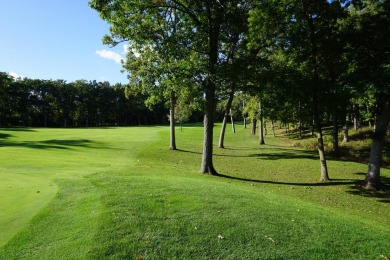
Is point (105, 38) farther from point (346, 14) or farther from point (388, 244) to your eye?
point (388, 244)

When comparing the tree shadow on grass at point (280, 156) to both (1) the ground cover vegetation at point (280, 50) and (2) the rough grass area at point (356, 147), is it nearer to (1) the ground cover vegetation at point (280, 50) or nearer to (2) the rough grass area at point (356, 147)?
(2) the rough grass area at point (356, 147)

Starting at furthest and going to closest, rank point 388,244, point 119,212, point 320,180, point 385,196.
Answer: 1. point 320,180
2. point 385,196
3. point 119,212
4. point 388,244

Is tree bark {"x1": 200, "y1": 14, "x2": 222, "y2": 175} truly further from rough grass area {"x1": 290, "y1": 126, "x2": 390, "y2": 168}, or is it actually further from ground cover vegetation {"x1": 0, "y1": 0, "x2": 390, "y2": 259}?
rough grass area {"x1": 290, "y1": 126, "x2": 390, "y2": 168}

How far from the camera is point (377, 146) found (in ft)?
53.9

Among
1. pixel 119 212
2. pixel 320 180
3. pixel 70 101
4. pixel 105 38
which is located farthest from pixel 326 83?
pixel 70 101

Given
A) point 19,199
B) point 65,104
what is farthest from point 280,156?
point 65,104

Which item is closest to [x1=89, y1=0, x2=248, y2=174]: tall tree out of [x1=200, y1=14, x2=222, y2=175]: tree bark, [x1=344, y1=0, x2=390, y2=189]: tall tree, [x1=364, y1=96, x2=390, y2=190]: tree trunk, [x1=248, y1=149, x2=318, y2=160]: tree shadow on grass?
[x1=200, y1=14, x2=222, y2=175]: tree bark

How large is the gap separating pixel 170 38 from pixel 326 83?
861cm

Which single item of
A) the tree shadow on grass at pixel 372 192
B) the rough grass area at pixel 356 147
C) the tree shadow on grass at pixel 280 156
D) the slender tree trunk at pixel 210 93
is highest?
the slender tree trunk at pixel 210 93

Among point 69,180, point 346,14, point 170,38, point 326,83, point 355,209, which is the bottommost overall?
point 355,209

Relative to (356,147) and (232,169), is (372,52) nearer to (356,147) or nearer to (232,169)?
(232,169)

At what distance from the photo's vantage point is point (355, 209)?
13383 millimetres

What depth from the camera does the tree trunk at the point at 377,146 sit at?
1614 cm

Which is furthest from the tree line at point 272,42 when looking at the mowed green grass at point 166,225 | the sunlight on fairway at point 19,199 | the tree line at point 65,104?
the tree line at point 65,104
